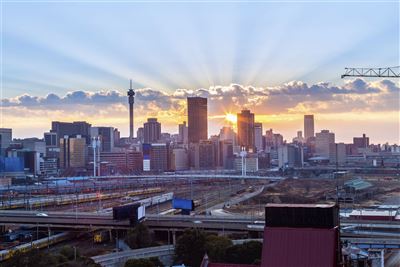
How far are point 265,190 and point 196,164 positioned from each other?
84.0 metres

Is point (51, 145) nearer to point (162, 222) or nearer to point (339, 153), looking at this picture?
point (339, 153)

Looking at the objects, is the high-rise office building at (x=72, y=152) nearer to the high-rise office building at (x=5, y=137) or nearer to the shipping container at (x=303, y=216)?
the high-rise office building at (x=5, y=137)

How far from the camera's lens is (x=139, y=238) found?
34062 mm

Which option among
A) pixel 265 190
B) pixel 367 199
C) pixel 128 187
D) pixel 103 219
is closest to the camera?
pixel 103 219

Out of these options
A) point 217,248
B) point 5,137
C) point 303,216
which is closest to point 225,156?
point 5,137

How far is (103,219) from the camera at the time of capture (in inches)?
1667

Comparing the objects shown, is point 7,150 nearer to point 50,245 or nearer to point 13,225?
point 13,225

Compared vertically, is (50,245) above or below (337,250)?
below

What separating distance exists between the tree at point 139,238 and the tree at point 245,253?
32.5 feet

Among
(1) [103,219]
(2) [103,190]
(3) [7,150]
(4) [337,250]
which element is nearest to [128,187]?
(2) [103,190]

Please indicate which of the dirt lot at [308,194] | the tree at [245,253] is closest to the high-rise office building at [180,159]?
the dirt lot at [308,194]

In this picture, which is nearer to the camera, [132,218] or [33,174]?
[132,218]

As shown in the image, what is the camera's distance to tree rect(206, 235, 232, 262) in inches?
984

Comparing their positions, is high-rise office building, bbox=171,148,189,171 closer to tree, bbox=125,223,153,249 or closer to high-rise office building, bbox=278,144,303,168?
high-rise office building, bbox=278,144,303,168
